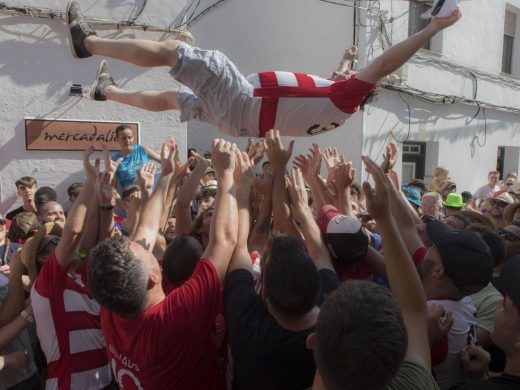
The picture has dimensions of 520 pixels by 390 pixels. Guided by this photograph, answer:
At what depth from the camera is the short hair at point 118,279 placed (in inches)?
64.8

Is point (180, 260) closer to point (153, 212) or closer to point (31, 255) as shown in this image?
point (153, 212)

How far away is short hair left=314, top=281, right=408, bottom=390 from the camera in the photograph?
1125 millimetres

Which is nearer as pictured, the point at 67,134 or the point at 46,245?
the point at 46,245

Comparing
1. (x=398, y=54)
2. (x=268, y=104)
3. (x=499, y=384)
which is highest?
(x=398, y=54)

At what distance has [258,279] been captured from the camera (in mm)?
2266

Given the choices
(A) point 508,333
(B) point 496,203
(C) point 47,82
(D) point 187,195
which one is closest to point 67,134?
(C) point 47,82

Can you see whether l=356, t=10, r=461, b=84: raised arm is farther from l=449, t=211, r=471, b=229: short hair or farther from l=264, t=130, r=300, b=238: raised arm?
l=449, t=211, r=471, b=229: short hair

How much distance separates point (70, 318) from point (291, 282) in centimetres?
122

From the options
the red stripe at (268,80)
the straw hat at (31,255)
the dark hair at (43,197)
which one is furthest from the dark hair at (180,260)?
the dark hair at (43,197)

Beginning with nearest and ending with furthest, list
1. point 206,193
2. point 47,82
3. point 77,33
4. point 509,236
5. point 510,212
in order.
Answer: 1. point 509,236
2. point 77,33
3. point 510,212
4. point 206,193
5. point 47,82

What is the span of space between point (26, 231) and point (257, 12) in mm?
7351

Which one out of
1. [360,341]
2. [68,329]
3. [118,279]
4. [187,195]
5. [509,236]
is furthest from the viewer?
[509,236]

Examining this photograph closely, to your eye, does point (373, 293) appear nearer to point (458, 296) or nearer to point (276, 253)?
point (276, 253)

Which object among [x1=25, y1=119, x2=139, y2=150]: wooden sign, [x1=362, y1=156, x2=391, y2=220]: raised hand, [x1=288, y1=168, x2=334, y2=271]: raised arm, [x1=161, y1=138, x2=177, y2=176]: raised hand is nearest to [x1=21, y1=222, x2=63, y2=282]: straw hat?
[x1=161, y1=138, x2=177, y2=176]: raised hand
